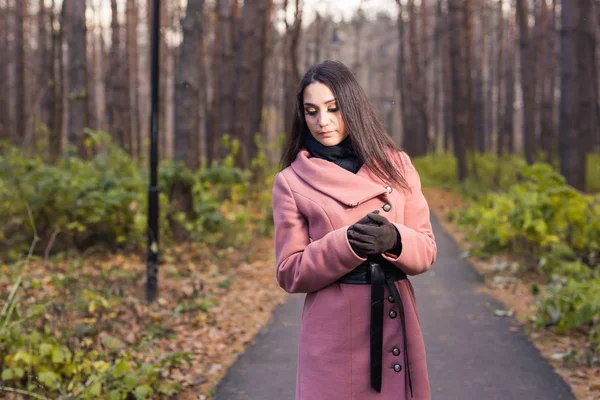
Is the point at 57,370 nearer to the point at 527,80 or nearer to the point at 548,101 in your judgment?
the point at 527,80

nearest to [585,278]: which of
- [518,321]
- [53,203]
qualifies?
[518,321]

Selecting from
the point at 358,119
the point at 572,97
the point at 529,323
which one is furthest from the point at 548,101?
the point at 358,119

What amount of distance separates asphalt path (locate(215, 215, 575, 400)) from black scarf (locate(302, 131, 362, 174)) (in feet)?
8.16

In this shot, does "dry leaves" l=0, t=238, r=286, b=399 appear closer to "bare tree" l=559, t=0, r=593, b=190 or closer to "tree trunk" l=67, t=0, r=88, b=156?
"bare tree" l=559, t=0, r=593, b=190

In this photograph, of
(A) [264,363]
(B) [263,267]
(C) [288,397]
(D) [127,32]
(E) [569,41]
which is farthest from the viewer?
(D) [127,32]

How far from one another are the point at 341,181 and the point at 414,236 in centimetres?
33

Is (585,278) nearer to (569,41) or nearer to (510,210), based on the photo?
(510,210)

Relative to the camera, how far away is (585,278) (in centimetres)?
711

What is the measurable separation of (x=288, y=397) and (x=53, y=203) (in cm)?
480

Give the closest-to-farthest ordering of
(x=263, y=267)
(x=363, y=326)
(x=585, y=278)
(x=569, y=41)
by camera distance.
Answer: (x=363, y=326) < (x=585, y=278) < (x=263, y=267) < (x=569, y=41)

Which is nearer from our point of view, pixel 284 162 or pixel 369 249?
pixel 369 249

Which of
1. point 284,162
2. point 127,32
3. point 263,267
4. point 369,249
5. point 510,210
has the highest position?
point 127,32

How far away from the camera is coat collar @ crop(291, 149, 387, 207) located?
2.51 meters

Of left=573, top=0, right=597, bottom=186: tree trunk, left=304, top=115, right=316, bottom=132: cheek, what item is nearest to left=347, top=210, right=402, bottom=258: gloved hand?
left=304, top=115, right=316, bottom=132: cheek
